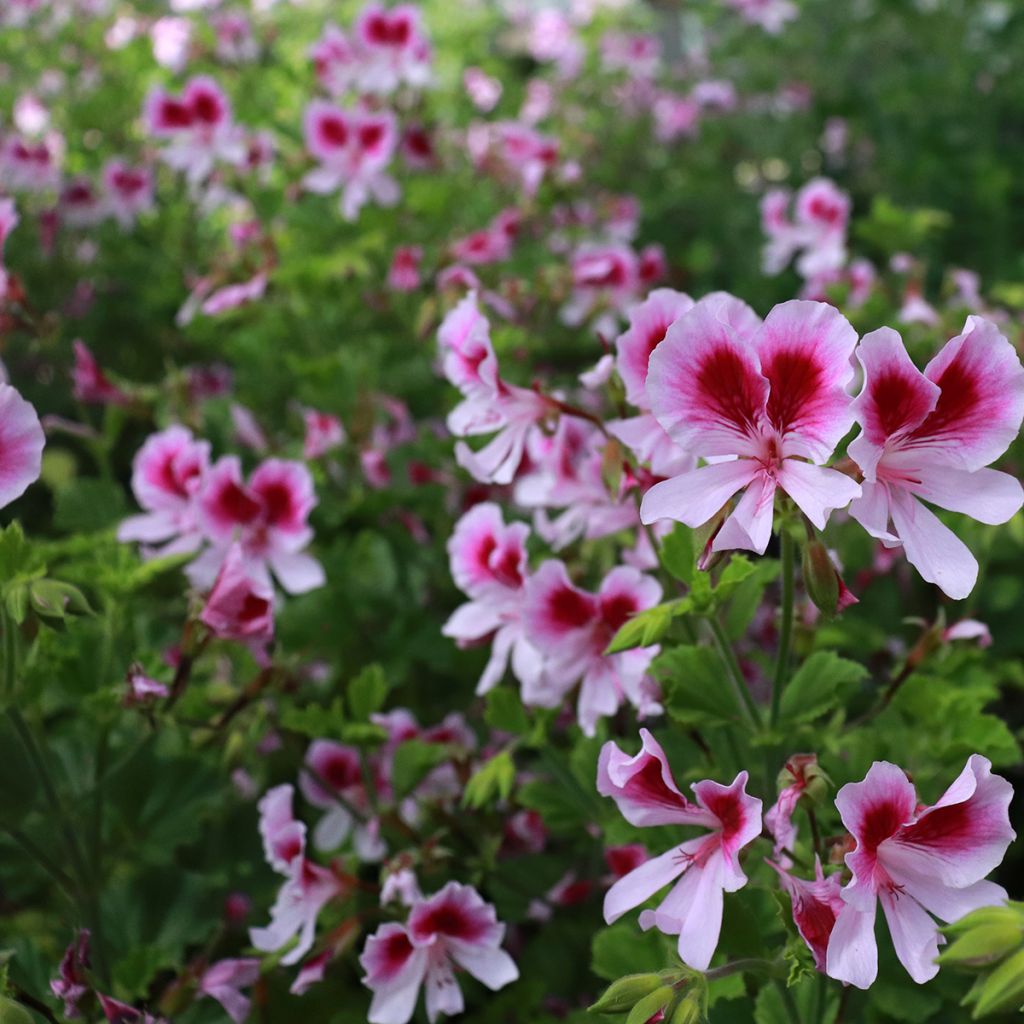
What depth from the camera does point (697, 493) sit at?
0.90 m

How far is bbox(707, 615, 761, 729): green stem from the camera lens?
1083mm

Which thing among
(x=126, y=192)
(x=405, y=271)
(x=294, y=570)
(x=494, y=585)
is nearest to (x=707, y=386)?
(x=494, y=585)

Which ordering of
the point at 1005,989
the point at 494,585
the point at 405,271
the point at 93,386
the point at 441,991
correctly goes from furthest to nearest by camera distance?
1. the point at 405,271
2. the point at 93,386
3. the point at 494,585
4. the point at 441,991
5. the point at 1005,989

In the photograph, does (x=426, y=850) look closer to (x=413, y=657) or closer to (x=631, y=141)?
(x=413, y=657)

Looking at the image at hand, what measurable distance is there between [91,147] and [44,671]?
290 centimetres

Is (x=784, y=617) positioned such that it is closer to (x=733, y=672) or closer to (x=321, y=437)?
(x=733, y=672)

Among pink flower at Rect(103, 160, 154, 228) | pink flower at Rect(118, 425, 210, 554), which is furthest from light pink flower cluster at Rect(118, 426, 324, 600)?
pink flower at Rect(103, 160, 154, 228)

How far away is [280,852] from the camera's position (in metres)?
1.27

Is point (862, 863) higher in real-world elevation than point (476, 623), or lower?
higher

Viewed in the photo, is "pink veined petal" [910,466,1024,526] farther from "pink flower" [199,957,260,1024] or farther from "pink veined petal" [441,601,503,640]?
"pink flower" [199,957,260,1024]

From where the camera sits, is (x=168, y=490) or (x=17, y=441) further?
(x=168, y=490)

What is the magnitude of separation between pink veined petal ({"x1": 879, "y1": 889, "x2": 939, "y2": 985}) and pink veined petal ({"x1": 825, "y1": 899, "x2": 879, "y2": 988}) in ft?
0.11

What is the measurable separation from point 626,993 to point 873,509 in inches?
16.0

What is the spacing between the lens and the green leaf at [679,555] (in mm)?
1112
